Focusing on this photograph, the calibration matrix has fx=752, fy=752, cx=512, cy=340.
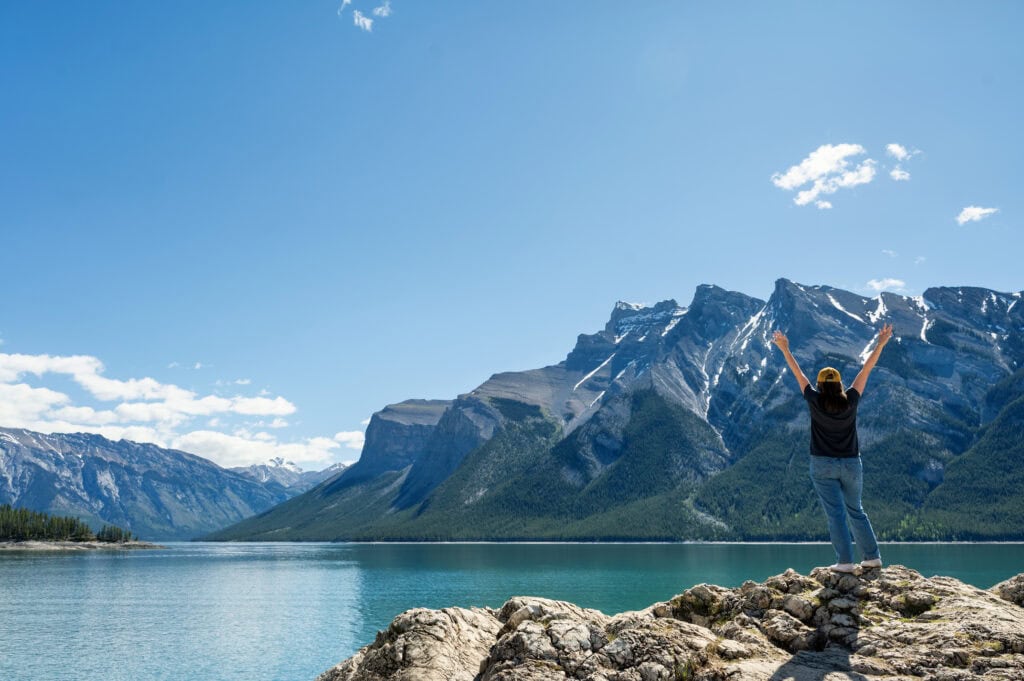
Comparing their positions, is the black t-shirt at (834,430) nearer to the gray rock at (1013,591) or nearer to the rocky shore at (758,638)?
the rocky shore at (758,638)

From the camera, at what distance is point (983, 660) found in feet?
35.4

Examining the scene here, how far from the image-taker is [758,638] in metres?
12.6

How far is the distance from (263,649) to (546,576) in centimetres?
8305

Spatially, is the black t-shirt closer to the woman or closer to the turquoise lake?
the woman

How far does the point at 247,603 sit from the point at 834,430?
105m

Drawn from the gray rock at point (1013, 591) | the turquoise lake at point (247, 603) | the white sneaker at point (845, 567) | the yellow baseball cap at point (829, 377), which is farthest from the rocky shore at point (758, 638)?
the turquoise lake at point (247, 603)

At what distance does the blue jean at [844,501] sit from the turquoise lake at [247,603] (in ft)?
161

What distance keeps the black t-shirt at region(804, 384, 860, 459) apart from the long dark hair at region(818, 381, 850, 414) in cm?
5

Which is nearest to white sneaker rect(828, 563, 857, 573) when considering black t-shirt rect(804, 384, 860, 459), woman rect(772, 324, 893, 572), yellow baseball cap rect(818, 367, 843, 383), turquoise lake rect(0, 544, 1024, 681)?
woman rect(772, 324, 893, 572)

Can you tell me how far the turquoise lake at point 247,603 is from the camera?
198 feet

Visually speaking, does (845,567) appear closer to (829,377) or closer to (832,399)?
(832,399)

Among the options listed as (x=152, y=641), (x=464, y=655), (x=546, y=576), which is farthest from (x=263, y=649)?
(x=546, y=576)

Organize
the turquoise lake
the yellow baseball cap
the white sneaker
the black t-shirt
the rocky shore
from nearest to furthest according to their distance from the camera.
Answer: the rocky shore < the black t-shirt < the yellow baseball cap < the white sneaker < the turquoise lake

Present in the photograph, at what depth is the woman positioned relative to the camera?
1338 cm
